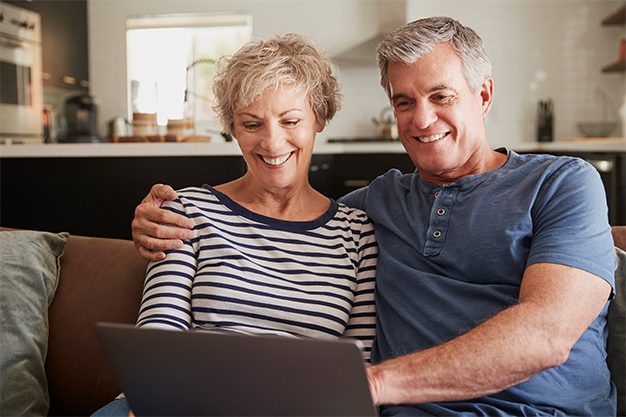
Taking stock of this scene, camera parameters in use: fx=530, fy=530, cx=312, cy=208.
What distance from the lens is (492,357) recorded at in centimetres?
90

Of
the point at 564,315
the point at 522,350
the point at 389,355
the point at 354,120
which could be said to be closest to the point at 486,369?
the point at 522,350

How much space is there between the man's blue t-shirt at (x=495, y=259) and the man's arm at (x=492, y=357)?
0.33 feet

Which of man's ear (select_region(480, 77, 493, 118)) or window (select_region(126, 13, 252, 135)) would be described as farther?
window (select_region(126, 13, 252, 135))

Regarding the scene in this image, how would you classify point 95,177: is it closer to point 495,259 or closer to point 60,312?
point 60,312

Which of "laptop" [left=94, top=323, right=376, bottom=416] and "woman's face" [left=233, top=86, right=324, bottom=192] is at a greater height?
"woman's face" [left=233, top=86, right=324, bottom=192]

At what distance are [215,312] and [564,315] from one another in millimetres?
696

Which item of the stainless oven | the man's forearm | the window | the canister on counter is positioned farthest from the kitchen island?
the window

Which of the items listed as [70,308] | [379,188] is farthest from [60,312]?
[379,188]

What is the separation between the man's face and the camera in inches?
50.0

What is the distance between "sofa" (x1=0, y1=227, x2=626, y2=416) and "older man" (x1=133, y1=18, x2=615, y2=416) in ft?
0.90

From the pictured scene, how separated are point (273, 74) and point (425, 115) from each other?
1.25 ft

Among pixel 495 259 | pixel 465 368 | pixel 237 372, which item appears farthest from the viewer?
pixel 495 259

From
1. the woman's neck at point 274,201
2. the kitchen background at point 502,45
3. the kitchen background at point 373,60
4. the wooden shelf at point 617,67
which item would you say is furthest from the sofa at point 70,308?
the wooden shelf at point 617,67

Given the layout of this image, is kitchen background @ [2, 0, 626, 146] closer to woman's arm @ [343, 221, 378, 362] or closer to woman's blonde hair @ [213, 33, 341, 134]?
woman's blonde hair @ [213, 33, 341, 134]
